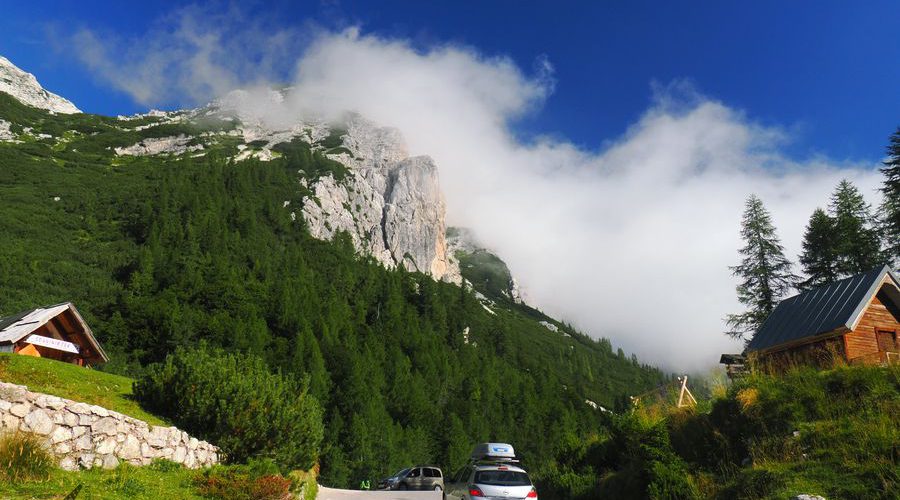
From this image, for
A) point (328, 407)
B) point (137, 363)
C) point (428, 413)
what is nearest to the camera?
point (137, 363)

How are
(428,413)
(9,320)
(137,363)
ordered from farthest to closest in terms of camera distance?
(428,413) < (137,363) < (9,320)

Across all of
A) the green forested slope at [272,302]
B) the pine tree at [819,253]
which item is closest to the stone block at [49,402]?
the green forested slope at [272,302]

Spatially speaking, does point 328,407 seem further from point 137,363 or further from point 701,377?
point 701,377

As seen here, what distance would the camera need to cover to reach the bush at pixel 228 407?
19.4 m

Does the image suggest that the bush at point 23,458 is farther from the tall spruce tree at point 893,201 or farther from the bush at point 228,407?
the tall spruce tree at point 893,201

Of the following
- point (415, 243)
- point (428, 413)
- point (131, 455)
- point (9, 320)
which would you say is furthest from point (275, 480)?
point (415, 243)

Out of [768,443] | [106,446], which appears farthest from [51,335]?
[768,443]

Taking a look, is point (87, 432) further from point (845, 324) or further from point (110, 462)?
point (845, 324)

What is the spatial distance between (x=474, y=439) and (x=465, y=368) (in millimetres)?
21646

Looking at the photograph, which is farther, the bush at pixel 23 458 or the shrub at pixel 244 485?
the shrub at pixel 244 485

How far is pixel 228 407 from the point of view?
760 inches

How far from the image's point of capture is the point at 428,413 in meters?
75.8

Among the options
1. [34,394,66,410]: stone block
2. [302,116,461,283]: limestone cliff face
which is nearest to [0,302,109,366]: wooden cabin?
[34,394,66,410]: stone block

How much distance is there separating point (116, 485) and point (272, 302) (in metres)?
71.2
